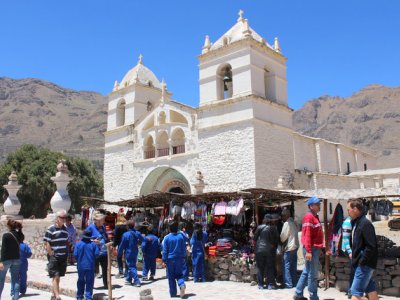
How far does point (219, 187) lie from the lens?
19312 mm

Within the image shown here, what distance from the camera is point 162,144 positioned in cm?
2298

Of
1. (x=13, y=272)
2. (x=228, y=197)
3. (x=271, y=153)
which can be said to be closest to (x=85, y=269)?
(x=13, y=272)

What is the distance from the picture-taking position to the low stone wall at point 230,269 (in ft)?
30.2

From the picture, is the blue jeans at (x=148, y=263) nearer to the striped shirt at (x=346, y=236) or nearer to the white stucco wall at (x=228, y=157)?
the striped shirt at (x=346, y=236)

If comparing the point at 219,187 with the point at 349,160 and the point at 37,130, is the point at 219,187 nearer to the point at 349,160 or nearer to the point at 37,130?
the point at 349,160

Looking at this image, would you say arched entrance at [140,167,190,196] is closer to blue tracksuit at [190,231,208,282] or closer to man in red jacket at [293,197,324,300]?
blue tracksuit at [190,231,208,282]

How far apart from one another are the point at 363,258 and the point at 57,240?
5275mm

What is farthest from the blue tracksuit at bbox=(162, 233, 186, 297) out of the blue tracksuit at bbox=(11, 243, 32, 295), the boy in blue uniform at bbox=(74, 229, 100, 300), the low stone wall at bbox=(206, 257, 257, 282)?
the blue tracksuit at bbox=(11, 243, 32, 295)

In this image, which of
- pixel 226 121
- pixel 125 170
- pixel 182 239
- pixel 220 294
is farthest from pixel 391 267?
pixel 125 170

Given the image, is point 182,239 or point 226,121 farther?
point 226,121

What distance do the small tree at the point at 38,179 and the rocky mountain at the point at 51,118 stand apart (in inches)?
1575

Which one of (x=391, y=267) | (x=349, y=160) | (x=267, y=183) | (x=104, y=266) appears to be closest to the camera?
(x=391, y=267)

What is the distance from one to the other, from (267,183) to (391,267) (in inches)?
447

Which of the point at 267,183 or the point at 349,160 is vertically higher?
the point at 349,160
